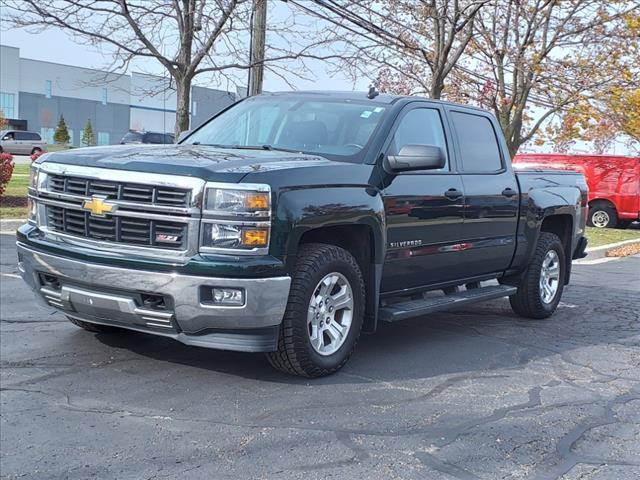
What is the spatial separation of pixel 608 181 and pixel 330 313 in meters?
18.9

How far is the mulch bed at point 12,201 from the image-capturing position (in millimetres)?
16230

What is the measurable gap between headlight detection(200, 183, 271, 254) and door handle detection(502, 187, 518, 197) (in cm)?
315

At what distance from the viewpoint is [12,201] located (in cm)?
1673

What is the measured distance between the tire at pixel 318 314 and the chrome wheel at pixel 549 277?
3150mm

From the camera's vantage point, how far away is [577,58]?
20.4 m

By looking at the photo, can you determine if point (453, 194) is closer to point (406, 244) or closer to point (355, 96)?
point (406, 244)

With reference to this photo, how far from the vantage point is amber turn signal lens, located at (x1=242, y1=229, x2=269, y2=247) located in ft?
15.3

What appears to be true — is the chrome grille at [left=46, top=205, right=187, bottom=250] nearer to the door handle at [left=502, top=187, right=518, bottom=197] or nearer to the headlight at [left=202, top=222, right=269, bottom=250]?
the headlight at [left=202, top=222, right=269, bottom=250]

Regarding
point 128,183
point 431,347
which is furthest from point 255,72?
point 128,183

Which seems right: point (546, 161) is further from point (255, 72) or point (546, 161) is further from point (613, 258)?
point (255, 72)

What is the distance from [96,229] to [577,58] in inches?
707

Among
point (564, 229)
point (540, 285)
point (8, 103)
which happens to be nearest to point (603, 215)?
point (564, 229)

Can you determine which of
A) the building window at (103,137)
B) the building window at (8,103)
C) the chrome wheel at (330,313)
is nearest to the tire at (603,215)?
the chrome wheel at (330,313)

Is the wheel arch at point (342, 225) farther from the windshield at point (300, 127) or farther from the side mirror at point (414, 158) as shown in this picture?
the windshield at point (300, 127)
